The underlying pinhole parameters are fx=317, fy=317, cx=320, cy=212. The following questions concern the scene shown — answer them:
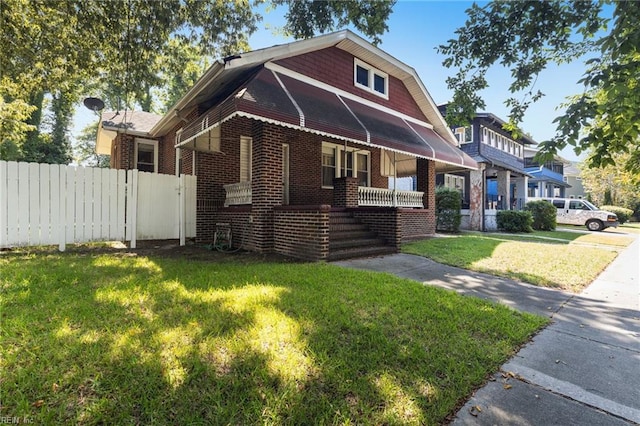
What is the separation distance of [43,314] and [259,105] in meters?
4.75

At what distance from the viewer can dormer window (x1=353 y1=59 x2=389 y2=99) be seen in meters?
11.3

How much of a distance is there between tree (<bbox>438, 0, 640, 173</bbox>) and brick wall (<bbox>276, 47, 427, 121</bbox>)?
4.94 metres

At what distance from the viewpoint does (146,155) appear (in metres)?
14.6

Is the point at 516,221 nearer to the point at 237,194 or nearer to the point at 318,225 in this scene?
the point at 318,225

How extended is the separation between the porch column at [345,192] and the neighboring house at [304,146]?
48 mm

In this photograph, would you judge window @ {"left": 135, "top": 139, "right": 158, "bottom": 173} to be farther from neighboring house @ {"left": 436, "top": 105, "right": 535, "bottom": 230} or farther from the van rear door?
the van rear door

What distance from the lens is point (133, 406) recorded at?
210 centimetres

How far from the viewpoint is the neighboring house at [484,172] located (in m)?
17.9

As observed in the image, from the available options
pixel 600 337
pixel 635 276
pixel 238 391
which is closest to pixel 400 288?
pixel 600 337

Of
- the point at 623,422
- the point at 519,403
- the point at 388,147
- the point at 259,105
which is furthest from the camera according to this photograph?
the point at 388,147

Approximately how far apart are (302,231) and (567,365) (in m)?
5.31

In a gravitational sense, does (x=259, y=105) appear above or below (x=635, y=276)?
above

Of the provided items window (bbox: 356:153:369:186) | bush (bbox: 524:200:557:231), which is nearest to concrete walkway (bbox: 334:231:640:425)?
window (bbox: 356:153:369:186)

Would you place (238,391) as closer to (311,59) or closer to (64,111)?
(311,59)
